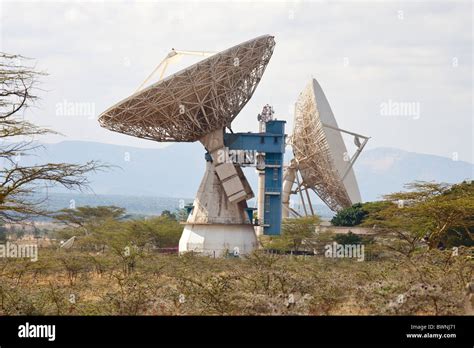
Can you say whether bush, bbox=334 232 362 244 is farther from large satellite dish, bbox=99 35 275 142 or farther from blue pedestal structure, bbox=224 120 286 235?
large satellite dish, bbox=99 35 275 142

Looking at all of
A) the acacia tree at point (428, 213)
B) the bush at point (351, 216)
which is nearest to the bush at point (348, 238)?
the acacia tree at point (428, 213)

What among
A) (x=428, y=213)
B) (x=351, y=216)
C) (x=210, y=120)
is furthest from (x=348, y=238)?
(x=428, y=213)

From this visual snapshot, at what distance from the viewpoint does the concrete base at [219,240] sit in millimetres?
71438

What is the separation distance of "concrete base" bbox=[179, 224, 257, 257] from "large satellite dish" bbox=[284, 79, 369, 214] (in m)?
10.2

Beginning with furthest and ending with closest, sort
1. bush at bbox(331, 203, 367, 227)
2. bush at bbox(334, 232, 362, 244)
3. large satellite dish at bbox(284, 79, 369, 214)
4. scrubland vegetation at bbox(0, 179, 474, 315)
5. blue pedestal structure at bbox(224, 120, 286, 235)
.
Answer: bush at bbox(331, 203, 367, 227)
bush at bbox(334, 232, 362, 244)
large satellite dish at bbox(284, 79, 369, 214)
blue pedestal structure at bbox(224, 120, 286, 235)
scrubland vegetation at bbox(0, 179, 474, 315)

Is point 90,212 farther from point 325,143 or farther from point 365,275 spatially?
point 365,275

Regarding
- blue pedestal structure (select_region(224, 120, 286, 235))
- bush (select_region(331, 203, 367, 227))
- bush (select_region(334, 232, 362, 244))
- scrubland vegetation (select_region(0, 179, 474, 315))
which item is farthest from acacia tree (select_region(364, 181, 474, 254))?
bush (select_region(331, 203, 367, 227))

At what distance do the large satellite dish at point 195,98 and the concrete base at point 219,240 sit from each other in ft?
23.7

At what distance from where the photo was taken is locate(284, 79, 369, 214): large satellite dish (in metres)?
78.4

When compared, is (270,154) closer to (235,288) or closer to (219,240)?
(219,240)

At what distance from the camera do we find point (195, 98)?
64188mm

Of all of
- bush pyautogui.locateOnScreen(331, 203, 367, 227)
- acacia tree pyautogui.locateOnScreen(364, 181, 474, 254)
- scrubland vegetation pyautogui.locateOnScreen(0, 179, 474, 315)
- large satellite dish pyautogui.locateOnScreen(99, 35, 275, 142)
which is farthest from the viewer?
bush pyautogui.locateOnScreen(331, 203, 367, 227)

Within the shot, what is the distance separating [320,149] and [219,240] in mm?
12123
